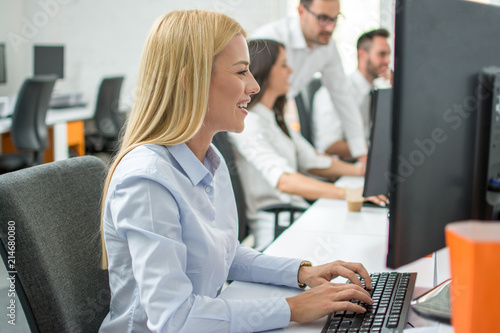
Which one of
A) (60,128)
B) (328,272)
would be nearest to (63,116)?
(60,128)

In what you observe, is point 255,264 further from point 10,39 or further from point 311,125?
point 10,39

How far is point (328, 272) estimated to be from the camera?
1.07m

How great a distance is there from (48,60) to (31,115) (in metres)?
1.56

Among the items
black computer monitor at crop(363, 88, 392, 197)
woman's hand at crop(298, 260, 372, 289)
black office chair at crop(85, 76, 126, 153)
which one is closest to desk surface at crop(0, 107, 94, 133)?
black office chair at crop(85, 76, 126, 153)

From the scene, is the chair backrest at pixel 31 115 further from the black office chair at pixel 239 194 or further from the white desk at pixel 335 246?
the white desk at pixel 335 246

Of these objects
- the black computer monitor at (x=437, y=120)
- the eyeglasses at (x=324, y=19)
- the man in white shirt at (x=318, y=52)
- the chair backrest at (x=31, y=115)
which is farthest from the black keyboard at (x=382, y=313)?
the chair backrest at (x=31, y=115)

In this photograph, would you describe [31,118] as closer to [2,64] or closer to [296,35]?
[2,64]

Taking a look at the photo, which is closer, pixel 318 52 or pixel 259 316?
pixel 259 316

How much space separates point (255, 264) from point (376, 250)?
0.38 metres

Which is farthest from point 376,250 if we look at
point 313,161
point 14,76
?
point 14,76

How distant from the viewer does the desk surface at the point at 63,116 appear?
3896mm

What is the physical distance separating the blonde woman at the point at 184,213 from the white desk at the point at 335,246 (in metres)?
0.04

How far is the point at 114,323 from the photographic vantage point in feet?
3.20

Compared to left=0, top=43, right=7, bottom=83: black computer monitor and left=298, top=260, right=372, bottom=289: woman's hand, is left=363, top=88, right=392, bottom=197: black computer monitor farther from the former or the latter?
left=0, top=43, right=7, bottom=83: black computer monitor
